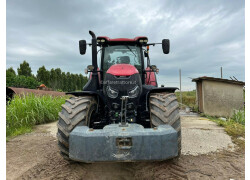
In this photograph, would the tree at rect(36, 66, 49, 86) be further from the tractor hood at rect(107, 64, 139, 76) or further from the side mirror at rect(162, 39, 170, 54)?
the tractor hood at rect(107, 64, 139, 76)

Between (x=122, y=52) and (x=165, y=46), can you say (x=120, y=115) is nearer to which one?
(x=122, y=52)

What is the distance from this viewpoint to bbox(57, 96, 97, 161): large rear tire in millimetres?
2650

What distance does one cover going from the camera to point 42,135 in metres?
5.41

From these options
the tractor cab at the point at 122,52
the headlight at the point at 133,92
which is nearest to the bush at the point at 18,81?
the tractor cab at the point at 122,52

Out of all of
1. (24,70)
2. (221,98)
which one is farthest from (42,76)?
(221,98)

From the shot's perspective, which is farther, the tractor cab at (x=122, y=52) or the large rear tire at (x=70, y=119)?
the tractor cab at (x=122, y=52)

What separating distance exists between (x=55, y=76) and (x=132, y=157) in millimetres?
36619

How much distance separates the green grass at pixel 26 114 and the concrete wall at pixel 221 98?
8816 millimetres

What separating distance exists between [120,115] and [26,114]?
4.97m

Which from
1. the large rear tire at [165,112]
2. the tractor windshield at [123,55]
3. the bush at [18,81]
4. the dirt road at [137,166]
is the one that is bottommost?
the dirt road at [137,166]

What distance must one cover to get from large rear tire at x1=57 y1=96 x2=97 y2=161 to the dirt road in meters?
0.49

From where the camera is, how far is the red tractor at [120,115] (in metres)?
2.08

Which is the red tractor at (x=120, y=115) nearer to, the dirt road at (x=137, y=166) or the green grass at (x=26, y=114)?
the dirt road at (x=137, y=166)

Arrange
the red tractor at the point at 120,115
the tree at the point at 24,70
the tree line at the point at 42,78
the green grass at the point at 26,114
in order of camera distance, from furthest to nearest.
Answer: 1. the tree at the point at 24,70
2. the tree line at the point at 42,78
3. the green grass at the point at 26,114
4. the red tractor at the point at 120,115
